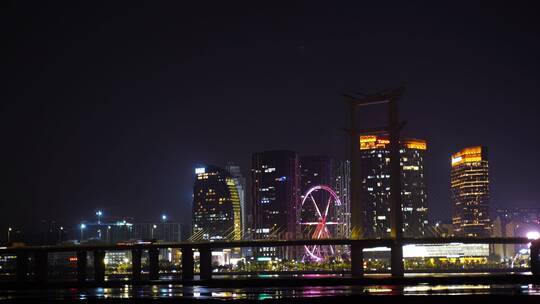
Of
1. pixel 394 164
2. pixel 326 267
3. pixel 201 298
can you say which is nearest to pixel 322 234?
pixel 326 267

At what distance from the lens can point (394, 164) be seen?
106 m

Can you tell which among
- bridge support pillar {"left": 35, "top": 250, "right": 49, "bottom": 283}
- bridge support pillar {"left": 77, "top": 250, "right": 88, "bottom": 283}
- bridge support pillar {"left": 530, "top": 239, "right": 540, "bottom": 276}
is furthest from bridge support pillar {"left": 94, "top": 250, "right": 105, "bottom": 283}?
bridge support pillar {"left": 530, "top": 239, "right": 540, "bottom": 276}

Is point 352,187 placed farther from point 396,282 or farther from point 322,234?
point 322,234

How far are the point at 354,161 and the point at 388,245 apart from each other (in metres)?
12.6

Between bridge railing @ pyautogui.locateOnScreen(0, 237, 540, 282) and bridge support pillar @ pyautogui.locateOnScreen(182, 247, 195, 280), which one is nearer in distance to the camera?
bridge railing @ pyautogui.locateOnScreen(0, 237, 540, 282)

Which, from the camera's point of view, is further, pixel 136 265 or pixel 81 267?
pixel 81 267

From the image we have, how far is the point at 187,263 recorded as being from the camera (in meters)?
126

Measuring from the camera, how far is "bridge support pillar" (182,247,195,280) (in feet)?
405

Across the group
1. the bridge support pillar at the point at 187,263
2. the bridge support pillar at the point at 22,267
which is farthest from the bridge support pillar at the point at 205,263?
the bridge support pillar at the point at 22,267

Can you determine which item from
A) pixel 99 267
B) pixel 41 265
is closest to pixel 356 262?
pixel 99 267

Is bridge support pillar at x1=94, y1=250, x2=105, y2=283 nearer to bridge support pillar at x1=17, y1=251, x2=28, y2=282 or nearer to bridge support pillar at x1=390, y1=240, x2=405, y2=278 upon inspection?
bridge support pillar at x1=17, y1=251, x2=28, y2=282

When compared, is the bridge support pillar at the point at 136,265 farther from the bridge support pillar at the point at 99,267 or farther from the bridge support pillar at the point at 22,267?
the bridge support pillar at the point at 22,267

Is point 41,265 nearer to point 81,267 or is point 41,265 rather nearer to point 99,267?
point 81,267

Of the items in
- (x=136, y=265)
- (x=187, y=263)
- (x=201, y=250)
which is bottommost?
(x=136, y=265)
